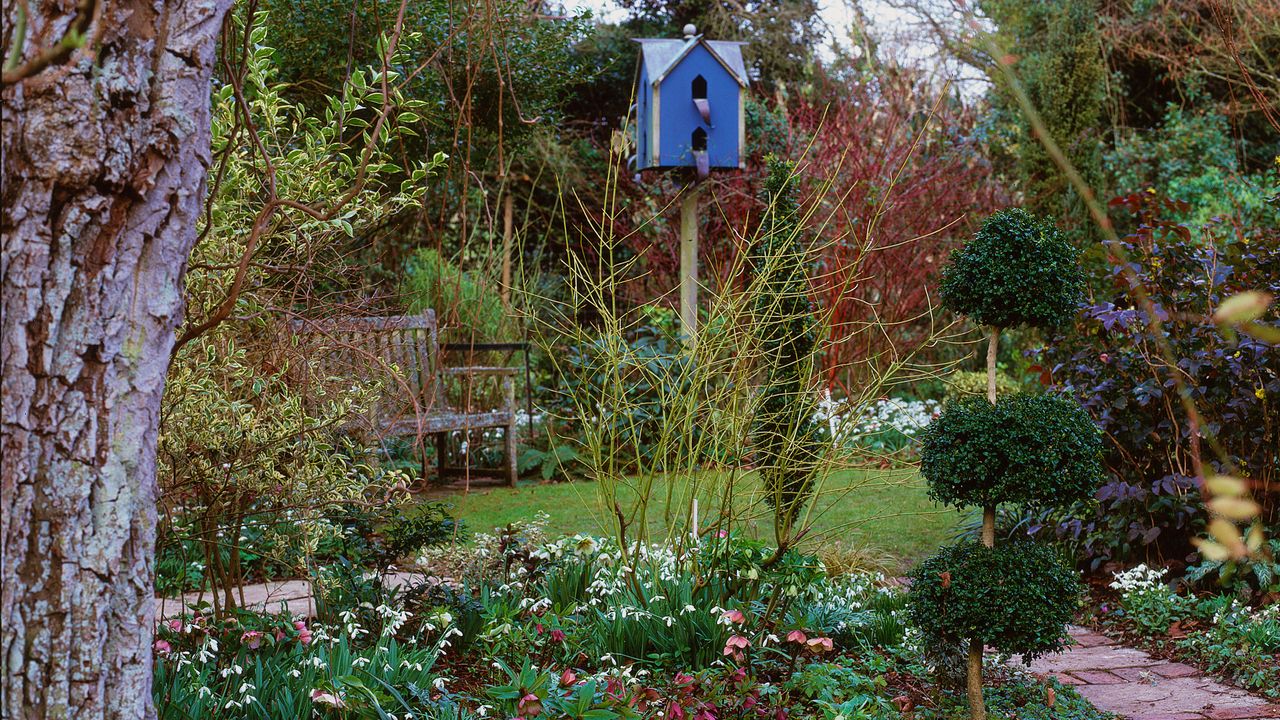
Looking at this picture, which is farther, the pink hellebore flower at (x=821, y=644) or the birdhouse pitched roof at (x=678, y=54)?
the birdhouse pitched roof at (x=678, y=54)

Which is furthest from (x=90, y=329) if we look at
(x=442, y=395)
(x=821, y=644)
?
(x=442, y=395)

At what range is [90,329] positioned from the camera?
1411 millimetres

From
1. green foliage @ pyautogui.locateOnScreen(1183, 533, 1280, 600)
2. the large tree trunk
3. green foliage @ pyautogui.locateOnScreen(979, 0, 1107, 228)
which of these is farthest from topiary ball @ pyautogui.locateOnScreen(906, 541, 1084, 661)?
green foliage @ pyautogui.locateOnScreen(979, 0, 1107, 228)

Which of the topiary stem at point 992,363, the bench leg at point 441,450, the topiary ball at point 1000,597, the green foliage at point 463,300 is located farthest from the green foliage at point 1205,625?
the green foliage at point 463,300

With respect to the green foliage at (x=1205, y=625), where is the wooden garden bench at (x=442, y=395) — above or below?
above

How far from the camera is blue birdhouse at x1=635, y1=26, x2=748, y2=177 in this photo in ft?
20.4

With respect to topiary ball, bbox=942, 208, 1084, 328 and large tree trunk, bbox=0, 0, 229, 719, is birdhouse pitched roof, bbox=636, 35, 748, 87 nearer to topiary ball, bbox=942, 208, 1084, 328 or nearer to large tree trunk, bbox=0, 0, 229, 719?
topiary ball, bbox=942, 208, 1084, 328

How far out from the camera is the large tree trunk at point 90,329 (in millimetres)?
1363

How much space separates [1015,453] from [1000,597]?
1.26ft

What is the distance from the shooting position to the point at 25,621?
1376 millimetres

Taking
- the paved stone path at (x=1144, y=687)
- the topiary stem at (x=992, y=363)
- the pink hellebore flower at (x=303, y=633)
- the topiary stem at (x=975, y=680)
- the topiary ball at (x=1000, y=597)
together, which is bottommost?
the paved stone path at (x=1144, y=687)

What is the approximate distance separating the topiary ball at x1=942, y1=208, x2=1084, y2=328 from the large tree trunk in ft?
7.11

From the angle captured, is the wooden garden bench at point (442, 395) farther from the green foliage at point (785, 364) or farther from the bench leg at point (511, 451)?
the green foliage at point (785, 364)

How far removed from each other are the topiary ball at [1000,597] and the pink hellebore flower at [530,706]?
1.21m
